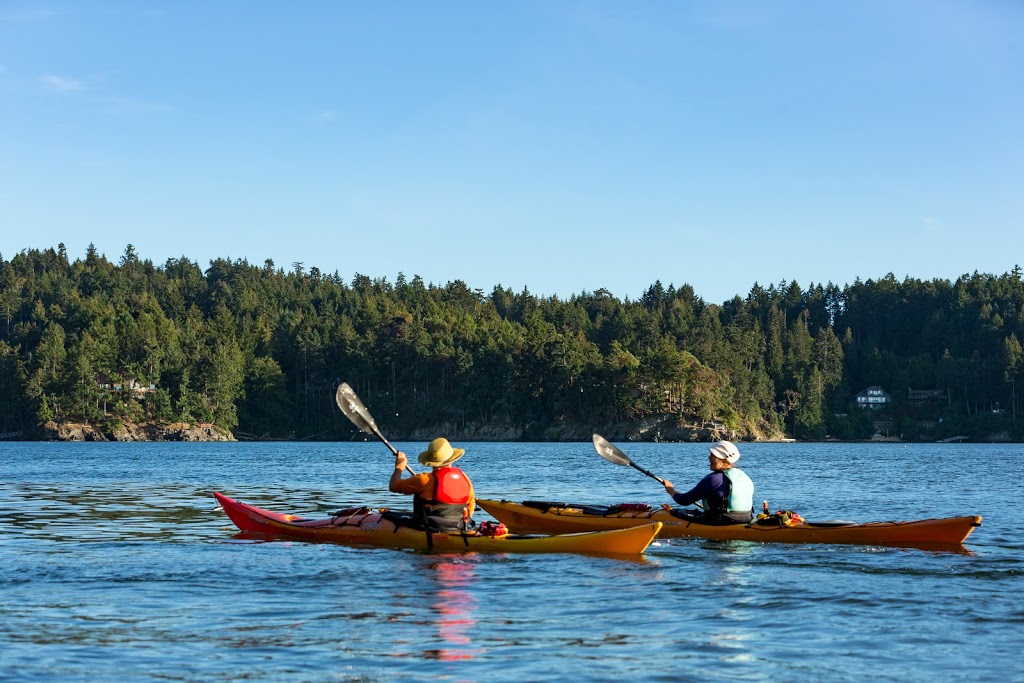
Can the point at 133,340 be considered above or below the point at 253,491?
above

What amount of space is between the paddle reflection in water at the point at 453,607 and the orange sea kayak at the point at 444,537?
1.61 ft

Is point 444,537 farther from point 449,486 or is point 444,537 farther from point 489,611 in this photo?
point 489,611

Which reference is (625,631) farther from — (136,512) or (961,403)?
(961,403)

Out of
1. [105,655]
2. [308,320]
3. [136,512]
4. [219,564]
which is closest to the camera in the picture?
[105,655]

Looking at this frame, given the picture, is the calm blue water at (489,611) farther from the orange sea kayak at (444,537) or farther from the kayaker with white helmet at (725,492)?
the kayaker with white helmet at (725,492)

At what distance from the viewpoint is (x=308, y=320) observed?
166 meters

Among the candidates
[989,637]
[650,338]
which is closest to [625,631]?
[989,637]

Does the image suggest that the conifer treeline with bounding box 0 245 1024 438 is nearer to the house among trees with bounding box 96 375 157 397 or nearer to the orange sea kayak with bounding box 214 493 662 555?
the house among trees with bounding box 96 375 157 397

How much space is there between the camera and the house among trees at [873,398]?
159 m

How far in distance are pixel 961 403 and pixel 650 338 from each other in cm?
4190

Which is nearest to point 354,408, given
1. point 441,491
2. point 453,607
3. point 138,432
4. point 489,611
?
point 441,491

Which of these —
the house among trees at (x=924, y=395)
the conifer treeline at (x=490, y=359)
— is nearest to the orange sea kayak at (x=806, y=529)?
the conifer treeline at (x=490, y=359)

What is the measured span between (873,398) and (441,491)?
151896 millimetres

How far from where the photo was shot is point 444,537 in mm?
17609
